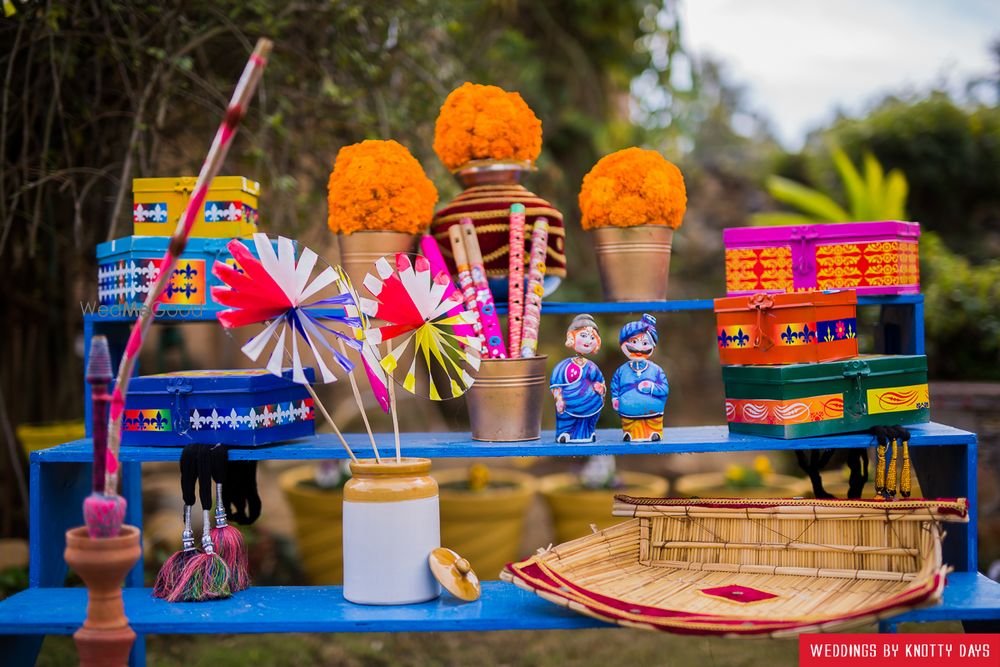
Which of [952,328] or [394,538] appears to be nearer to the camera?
[394,538]

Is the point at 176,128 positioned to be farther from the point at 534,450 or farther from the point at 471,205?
the point at 534,450

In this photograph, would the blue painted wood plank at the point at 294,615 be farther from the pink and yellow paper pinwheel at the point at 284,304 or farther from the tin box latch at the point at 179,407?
the pink and yellow paper pinwheel at the point at 284,304

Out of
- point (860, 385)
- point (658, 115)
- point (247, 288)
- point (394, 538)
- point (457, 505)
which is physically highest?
point (658, 115)

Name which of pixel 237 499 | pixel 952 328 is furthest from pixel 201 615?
pixel 952 328

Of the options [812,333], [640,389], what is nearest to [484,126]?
[640,389]

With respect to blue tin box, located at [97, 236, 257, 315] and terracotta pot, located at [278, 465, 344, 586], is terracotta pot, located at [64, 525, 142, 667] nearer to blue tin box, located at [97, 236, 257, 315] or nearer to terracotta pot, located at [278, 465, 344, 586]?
blue tin box, located at [97, 236, 257, 315]

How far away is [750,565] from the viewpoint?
232 cm

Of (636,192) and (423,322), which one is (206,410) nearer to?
(423,322)

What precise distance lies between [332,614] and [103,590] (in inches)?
20.6

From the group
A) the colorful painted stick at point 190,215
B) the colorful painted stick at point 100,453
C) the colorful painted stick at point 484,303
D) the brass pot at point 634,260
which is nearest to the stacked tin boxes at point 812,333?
the brass pot at point 634,260

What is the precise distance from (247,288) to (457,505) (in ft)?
8.55

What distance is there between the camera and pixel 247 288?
6.89ft

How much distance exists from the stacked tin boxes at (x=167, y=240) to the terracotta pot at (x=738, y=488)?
276 centimetres

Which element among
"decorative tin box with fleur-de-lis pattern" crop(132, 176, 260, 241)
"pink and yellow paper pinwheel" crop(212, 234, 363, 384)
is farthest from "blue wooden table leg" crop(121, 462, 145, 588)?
"pink and yellow paper pinwheel" crop(212, 234, 363, 384)
